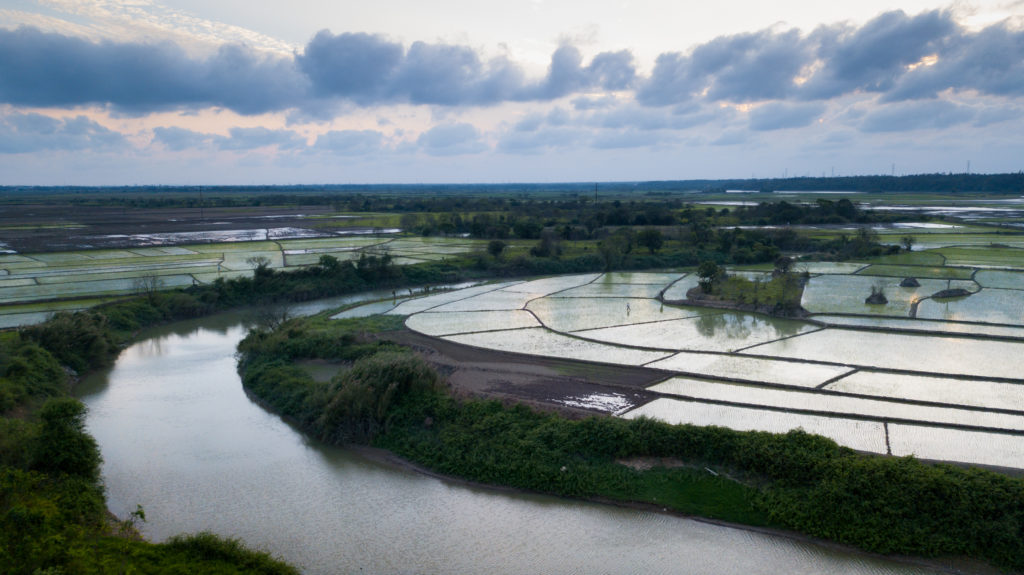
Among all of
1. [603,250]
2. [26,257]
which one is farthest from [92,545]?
[26,257]

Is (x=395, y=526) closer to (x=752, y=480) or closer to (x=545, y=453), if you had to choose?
(x=545, y=453)

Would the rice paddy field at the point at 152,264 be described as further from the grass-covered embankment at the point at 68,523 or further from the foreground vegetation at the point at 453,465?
the grass-covered embankment at the point at 68,523

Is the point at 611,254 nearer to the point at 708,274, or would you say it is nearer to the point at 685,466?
the point at 708,274

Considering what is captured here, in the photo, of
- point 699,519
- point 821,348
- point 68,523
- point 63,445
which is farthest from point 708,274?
point 68,523

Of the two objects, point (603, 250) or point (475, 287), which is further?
point (603, 250)

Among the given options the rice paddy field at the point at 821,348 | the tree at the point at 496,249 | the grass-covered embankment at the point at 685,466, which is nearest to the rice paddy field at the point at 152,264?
the tree at the point at 496,249

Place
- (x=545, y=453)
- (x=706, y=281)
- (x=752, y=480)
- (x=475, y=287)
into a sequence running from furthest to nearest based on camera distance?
(x=475, y=287) < (x=706, y=281) < (x=545, y=453) < (x=752, y=480)
